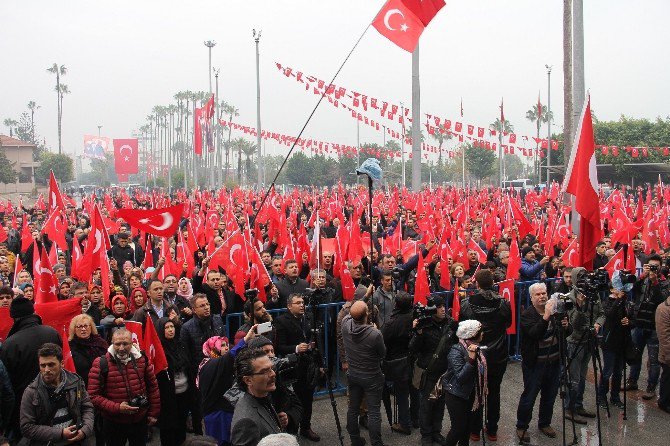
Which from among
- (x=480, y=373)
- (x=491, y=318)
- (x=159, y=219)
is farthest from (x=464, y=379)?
(x=159, y=219)

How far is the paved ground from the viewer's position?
253 inches

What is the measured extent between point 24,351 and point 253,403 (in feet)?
9.09

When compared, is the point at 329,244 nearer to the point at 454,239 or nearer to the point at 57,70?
the point at 454,239

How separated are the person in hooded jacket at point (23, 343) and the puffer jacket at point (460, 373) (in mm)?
3275

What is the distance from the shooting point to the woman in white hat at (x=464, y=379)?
534 cm

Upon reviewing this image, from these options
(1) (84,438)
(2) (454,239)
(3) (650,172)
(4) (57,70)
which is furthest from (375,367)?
(4) (57,70)

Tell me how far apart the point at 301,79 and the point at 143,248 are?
13546mm

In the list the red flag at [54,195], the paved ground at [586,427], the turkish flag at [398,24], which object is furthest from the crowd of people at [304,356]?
the turkish flag at [398,24]

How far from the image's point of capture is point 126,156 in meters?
49.6

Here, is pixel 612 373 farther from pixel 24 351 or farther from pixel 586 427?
pixel 24 351

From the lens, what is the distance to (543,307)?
6.22 metres

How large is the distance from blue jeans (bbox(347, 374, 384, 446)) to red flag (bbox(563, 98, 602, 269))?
2.41 meters

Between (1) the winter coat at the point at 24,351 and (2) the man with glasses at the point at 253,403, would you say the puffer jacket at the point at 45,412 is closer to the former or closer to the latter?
(1) the winter coat at the point at 24,351

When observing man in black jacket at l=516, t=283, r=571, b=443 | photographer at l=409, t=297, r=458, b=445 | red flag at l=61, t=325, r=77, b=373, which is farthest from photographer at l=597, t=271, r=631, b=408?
red flag at l=61, t=325, r=77, b=373
